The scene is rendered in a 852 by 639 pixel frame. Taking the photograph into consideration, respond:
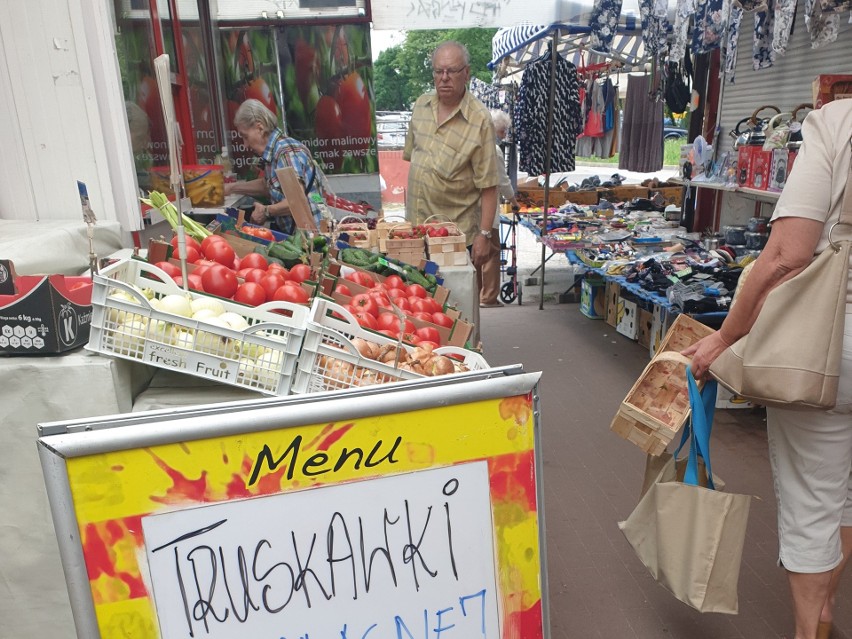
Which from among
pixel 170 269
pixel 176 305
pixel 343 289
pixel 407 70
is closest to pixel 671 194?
pixel 343 289

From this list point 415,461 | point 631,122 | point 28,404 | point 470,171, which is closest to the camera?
point 415,461

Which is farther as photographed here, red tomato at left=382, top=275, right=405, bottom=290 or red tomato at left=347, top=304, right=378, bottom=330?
red tomato at left=382, top=275, right=405, bottom=290

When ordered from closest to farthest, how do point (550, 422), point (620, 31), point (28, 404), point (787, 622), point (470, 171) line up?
A: point (28, 404) < point (787, 622) < point (550, 422) < point (470, 171) < point (620, 31)

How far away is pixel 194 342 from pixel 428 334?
0.90 meters

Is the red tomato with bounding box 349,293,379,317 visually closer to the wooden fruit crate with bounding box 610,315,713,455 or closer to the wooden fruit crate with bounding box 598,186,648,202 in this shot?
the wooden fruit crate with bounding box 610,315,713,455

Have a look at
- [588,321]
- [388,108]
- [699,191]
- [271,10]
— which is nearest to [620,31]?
[699,191]

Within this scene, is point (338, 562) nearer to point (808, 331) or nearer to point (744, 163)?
point (808, 331)

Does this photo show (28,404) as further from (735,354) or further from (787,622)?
(787,622)

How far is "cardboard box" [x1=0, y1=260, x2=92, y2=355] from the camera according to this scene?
177 cm

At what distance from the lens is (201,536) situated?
1.18 m

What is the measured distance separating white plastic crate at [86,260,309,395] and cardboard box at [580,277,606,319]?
530 centimetres

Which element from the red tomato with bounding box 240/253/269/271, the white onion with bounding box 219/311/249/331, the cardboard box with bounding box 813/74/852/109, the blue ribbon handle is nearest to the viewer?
the white onion with bounding box 219/311/249/331

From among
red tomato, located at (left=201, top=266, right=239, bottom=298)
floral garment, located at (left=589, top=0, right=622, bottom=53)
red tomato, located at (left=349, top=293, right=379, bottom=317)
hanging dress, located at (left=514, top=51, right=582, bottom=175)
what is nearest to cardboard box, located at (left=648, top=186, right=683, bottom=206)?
hanging dress, located at (left=514, top=51, right=582, bottom=175)

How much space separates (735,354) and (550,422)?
2.32 metres
